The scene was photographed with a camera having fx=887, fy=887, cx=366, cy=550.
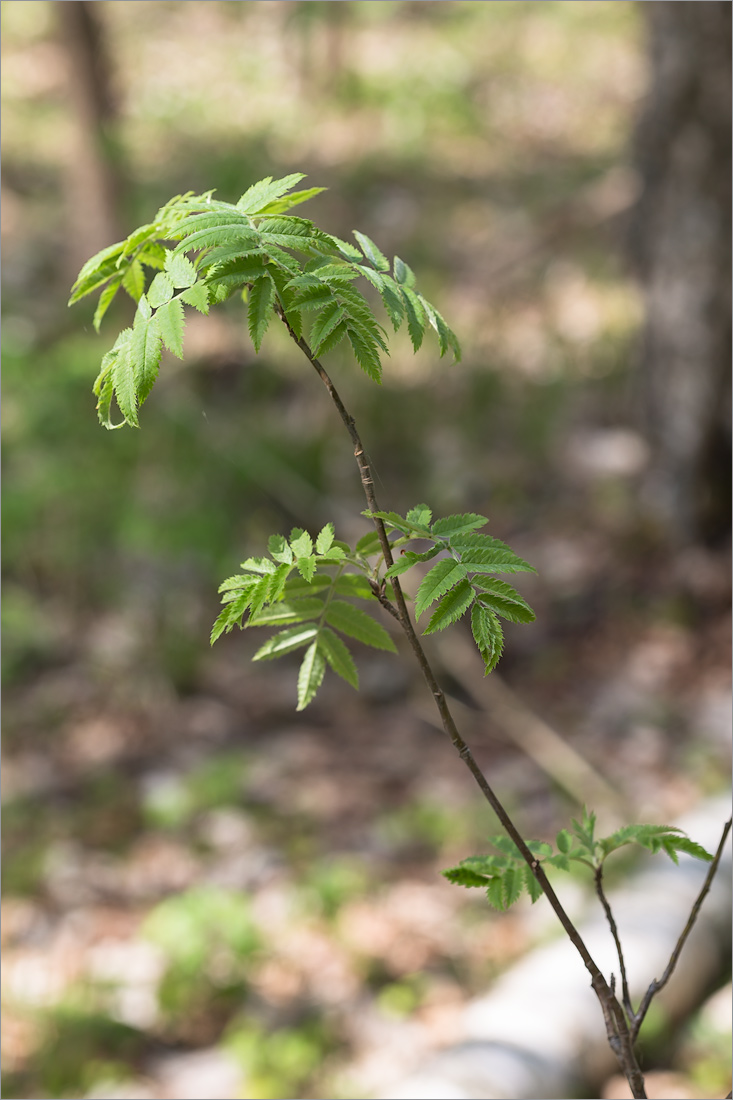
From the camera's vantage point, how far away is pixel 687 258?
4.11 metres

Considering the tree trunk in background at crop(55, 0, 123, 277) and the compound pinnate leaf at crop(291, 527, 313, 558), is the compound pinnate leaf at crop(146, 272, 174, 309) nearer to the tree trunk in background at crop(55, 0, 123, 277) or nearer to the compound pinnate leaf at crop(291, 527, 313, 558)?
the compound pinnate leaf at crop(291, 527, 313, 558)

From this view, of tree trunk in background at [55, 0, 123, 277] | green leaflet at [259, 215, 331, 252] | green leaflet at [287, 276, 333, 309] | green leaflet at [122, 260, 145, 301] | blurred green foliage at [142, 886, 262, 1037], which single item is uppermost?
tree trunk in background at [55, 0, 123, 277]

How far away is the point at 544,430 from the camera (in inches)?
222

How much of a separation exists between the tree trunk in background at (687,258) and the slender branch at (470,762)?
12.0 ft

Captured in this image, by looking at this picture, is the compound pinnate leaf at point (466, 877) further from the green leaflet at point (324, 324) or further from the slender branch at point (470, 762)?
the green leaflet at point (324, 324)

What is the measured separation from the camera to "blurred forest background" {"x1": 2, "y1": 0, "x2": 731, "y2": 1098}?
→ 2574mm

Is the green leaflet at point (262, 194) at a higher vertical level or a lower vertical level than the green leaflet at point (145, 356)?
higher

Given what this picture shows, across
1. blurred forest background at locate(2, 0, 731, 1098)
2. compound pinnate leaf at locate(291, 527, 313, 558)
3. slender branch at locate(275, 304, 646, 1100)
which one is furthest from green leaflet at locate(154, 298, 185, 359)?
blurred forest background at locate(2, 0, 731, 1098)

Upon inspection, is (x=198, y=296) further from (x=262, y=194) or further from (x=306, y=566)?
(x=306, y=566)

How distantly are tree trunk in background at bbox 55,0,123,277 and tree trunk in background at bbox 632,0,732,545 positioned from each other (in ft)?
11.4

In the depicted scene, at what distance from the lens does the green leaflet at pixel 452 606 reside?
859 millimetres

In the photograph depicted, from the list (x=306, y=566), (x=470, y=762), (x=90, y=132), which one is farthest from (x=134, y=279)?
(x=90, y=132)

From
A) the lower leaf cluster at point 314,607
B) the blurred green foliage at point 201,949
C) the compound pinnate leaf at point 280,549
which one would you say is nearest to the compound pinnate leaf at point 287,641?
the lower leaf cluster at point 314,607

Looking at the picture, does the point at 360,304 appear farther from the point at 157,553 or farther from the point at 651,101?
the point at 651,101
